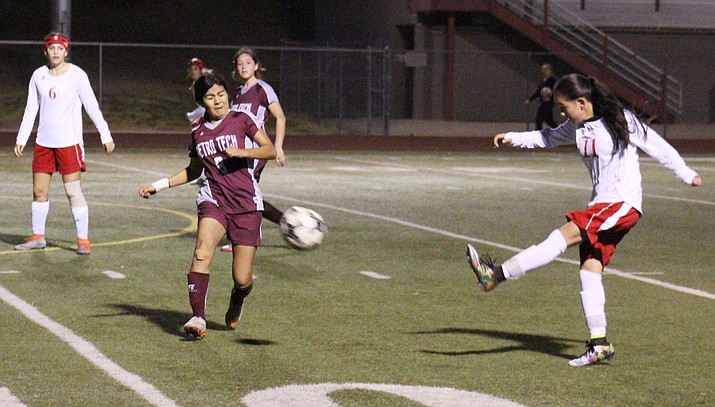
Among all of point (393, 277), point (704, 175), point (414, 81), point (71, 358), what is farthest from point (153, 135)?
point (71, 358)

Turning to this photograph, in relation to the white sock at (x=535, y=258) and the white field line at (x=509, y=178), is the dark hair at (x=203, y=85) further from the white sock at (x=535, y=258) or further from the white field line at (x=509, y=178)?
the white field line at (x=509, y=178)

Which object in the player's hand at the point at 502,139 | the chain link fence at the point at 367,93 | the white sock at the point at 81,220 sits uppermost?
the player's hand at the point at 502,139

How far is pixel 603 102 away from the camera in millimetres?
7805

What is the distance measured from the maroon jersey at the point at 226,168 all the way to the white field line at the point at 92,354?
116 cm

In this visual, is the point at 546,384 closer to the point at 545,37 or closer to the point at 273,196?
the point at 273,196

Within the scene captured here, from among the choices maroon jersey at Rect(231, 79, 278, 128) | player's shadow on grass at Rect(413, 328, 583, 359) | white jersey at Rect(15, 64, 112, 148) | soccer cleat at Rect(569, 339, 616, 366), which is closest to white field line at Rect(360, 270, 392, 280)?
maroon jersey at Rect(231, 79, 278, 128)

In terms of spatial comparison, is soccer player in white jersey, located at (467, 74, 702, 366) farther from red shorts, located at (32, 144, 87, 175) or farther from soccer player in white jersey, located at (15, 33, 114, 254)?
red shorts, located at (32, 144, 87, 175)

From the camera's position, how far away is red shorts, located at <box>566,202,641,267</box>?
25.6 ft

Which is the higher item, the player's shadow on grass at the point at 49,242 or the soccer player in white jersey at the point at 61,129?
the soccer player in white jersey at the point at 61,129

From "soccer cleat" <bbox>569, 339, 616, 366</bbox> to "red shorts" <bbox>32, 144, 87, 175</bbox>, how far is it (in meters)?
6.18

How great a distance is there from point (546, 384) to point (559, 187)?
13997 mm

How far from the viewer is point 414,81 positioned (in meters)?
41.6

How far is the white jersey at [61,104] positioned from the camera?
1241 cm

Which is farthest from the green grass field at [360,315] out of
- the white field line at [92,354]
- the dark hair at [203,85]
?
the dark hair at [203,85]
